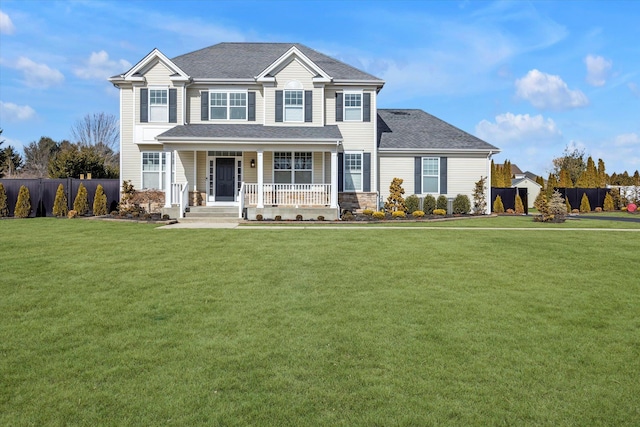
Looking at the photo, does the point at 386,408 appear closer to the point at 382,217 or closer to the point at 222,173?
the point at 382,217

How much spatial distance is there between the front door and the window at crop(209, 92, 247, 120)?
214cm

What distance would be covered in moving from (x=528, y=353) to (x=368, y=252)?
5786mm

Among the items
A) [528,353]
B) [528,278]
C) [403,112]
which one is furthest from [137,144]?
[528,353]

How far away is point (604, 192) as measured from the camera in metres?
33.0

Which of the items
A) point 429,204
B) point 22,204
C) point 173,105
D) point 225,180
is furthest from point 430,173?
point 22,204

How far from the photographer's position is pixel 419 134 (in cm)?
2431

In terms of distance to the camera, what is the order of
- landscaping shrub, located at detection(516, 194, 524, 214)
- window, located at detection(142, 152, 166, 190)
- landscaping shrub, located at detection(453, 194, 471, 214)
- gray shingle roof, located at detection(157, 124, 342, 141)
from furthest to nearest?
landscaping shrub, located at detection(516, 194, 524, 214) < landscaping shrub, located at detection(453, 194, 471, 214) < window, located at detection(142, 152, 166, 190) < gray shingle roof, located at detection(157, 124, 342, 141)

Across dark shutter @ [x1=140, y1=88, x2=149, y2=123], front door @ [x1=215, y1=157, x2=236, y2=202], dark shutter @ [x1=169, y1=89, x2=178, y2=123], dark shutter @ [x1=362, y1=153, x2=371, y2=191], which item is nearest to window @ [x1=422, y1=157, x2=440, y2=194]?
dark shutter @ [x1=362, y1=153, x2=371, y2=191]

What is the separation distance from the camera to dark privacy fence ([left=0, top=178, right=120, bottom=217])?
71.9 feet

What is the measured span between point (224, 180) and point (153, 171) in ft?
11.2

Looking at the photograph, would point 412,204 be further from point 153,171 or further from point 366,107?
point 153,171

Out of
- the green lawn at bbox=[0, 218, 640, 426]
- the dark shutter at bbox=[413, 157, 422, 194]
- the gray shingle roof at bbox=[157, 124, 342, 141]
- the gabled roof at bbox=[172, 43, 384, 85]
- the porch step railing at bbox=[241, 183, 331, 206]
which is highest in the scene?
the gabled roof at bbox=[172, 43, 384, 85]

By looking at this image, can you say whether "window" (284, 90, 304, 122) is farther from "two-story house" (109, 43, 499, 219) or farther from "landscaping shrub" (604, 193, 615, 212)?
"landscaping shrub" (604, 193, 615, 212)

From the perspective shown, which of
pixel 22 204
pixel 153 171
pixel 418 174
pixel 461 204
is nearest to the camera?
pixel 22 204
